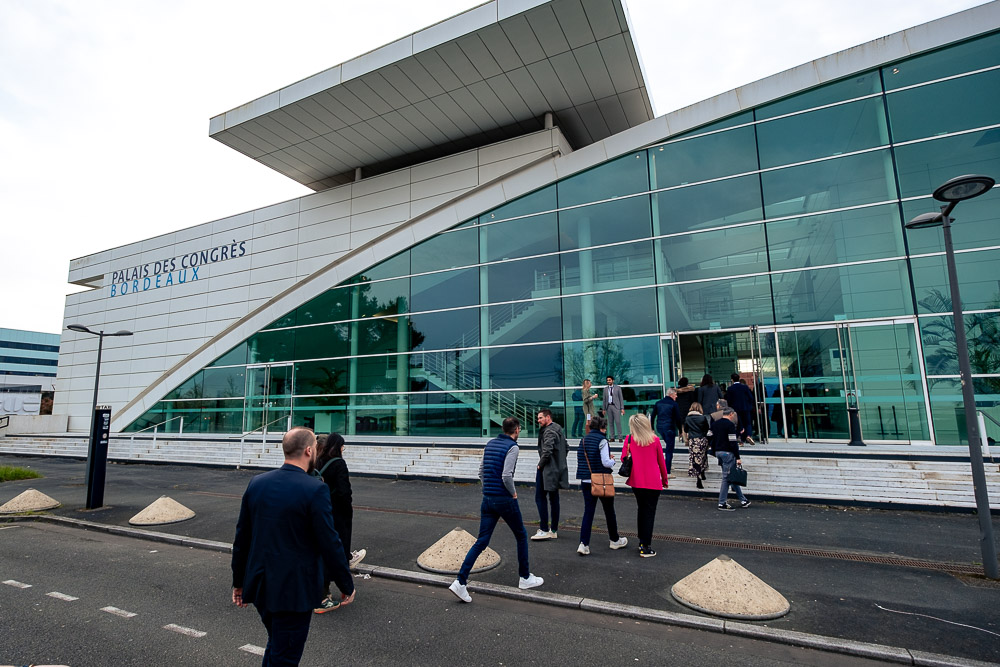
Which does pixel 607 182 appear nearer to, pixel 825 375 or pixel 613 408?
pixel 613 408

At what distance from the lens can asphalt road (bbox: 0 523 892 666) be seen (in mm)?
4395

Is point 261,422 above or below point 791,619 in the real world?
above

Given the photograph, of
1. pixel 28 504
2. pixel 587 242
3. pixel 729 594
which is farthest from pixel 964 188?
pixel 28 504

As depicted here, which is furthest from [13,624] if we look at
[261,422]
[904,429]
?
[261,422]

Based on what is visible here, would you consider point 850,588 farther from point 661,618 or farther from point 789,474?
point 789,474

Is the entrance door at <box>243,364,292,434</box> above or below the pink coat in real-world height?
above

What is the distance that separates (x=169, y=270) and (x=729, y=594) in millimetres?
30754

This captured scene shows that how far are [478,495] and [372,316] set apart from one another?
1126 cm

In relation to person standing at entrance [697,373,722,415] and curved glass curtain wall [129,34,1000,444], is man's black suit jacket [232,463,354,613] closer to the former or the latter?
person standing at entrance [697,373,722,415]

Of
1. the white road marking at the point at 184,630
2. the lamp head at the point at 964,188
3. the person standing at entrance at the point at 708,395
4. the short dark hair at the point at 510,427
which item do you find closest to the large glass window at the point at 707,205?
the person standing at entrance at the point at 708,395

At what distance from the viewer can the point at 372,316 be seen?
21.4 m

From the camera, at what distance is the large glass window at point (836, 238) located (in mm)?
13922

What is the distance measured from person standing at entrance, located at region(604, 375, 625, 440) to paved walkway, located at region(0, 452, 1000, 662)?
3.27m

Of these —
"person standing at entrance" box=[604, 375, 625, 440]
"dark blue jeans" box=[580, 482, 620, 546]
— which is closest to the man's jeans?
"dark blue jeans" box=[580, 482, 620, 546]
